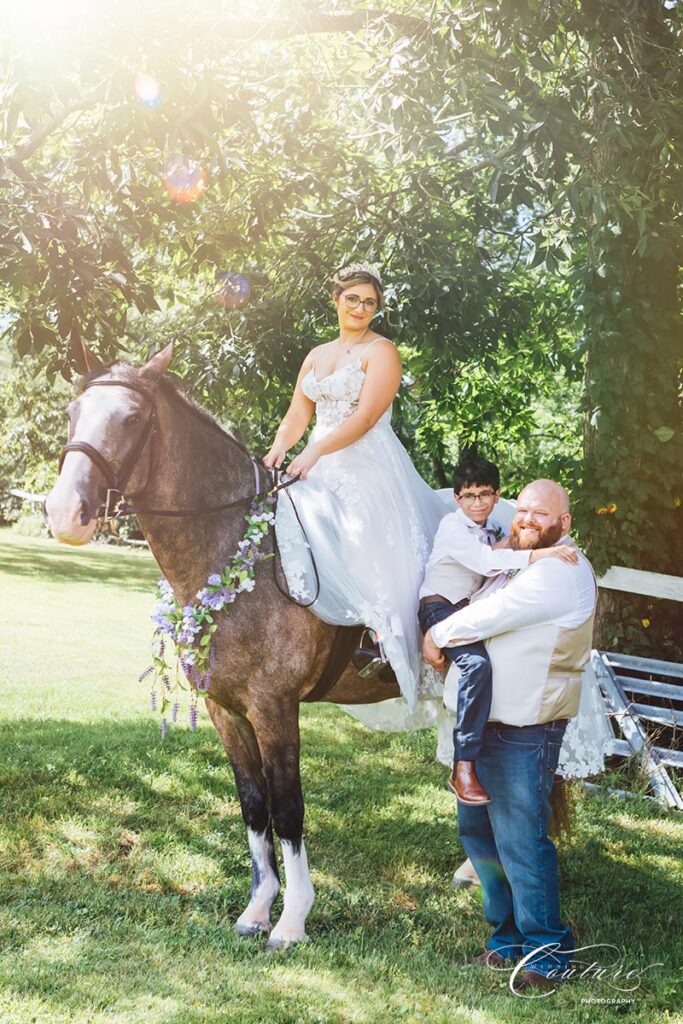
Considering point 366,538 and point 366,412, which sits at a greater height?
point 366,412

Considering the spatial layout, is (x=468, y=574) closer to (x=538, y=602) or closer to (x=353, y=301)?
(x=538, y=602)

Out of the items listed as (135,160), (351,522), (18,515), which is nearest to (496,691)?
(351,522)

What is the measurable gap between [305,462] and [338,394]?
1.24ft

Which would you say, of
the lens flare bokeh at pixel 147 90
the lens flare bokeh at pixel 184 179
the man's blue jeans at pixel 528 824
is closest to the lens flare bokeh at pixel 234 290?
the lens flare bokeh at pixel 184 179

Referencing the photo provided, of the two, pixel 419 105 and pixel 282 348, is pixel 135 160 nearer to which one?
pixel 282 348

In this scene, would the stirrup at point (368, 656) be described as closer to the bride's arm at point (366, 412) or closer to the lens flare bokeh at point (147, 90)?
the bride's arm at point (366, 412)

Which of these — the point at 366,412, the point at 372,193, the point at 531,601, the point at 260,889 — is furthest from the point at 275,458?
the point at 372,193

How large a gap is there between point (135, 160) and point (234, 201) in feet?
3.47

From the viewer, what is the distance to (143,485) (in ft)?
12.8

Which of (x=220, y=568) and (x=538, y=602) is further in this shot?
(x=220, y=568)

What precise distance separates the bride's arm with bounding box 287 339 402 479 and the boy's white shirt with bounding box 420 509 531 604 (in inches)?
23.3

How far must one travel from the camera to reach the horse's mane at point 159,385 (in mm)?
3826

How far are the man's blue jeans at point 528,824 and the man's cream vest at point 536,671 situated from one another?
11cm

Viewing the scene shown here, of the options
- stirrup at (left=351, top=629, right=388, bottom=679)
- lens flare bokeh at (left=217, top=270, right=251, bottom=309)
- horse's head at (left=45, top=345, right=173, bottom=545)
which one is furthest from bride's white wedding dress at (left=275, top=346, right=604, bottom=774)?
lens flare bokeh at (left=217, top=270, right=251, bottom=309)
